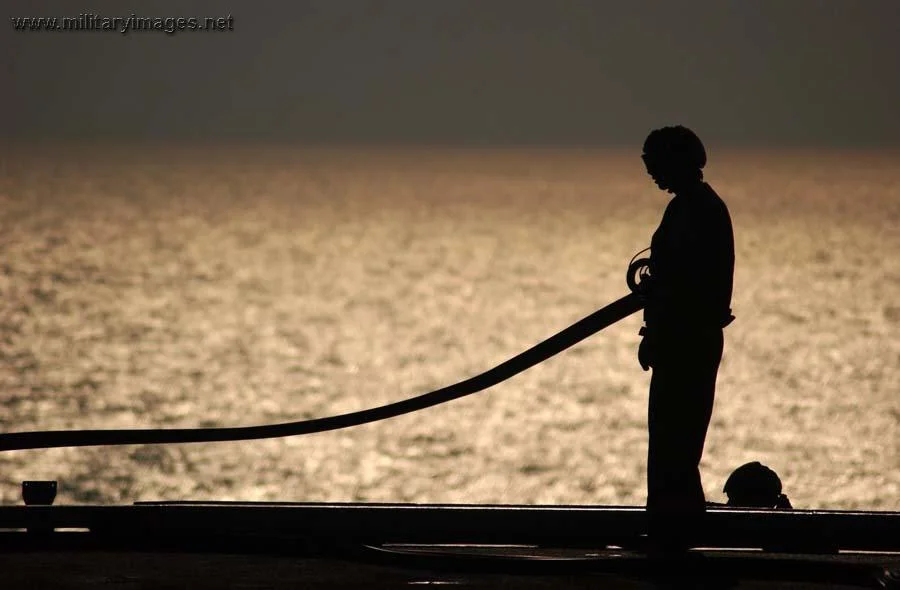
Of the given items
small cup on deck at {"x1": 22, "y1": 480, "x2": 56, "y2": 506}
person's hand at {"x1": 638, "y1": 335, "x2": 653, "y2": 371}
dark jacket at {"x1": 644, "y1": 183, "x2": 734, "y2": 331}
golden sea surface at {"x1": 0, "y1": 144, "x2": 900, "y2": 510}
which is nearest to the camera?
dark jacket at {"x1": 644, "y1": 183, "x2": 734, "y2": 331}

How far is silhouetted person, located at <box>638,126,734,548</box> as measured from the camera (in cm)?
802

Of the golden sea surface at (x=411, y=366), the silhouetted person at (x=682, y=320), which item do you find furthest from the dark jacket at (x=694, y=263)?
the golden sea surface at (x=411, y=366)

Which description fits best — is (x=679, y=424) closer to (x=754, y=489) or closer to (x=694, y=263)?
(x=694, y=263)

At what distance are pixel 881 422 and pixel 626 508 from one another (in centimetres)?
4915

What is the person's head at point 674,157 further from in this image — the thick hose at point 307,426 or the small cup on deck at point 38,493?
the small cup on deck at point 38,493

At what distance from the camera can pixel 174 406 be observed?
5759 centimetres

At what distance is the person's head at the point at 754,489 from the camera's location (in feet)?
31.2

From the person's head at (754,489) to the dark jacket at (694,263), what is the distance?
67.9 inches

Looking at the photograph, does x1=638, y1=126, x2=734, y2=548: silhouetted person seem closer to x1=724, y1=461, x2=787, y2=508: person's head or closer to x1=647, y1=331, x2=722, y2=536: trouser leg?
x1=647, y1=331, x2=722, y2=536: trouser leg

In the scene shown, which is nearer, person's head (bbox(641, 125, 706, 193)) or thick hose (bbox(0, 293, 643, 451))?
person's head (bbox(641, 125, 706, 193))

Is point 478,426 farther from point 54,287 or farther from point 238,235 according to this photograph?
point 238,235

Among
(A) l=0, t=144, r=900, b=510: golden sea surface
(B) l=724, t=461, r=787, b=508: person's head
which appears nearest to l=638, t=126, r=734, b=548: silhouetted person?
(B) l=724, t=461, r=787, b=508: person's head

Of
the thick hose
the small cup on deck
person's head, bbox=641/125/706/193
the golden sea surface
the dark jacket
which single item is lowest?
the small cup on deck

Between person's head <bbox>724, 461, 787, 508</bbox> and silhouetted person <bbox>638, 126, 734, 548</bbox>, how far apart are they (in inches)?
52.6
